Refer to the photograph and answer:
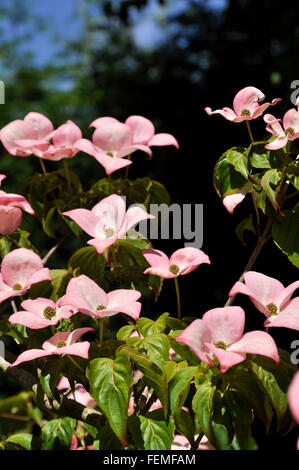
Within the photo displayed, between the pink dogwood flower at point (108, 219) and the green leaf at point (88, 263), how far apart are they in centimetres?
3

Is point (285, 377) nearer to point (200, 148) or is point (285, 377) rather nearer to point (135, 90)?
point (200, 148)

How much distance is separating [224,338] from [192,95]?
10.2ft

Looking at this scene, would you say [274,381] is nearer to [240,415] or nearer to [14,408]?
[240,415]

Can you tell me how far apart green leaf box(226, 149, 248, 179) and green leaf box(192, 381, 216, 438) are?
0.86 ft

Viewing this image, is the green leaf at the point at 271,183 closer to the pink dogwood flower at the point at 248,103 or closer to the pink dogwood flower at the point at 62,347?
the pink dogwood flower at the point at 248,103

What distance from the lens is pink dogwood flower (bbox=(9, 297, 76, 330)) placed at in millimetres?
605

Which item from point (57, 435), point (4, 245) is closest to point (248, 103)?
point (4, 245)

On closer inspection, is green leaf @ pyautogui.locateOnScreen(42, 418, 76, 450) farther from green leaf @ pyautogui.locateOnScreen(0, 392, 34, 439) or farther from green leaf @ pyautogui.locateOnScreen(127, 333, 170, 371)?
green leaf @ pyautogui.locateOnScreen(0, 392, 34, 439)

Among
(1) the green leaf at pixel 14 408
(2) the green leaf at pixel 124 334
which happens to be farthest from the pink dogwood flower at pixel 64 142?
(1) the green leaf at pixel 14 408

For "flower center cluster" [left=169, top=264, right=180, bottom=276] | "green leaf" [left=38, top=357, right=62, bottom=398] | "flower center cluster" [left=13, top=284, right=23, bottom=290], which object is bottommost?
"green leaf" [left=38, top=357, right=62, bottom=398]

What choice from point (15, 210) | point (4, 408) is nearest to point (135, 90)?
point (4, 408)

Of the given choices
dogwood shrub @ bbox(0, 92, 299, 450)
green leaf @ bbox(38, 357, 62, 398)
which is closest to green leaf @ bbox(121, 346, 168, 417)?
dogwood shrub @ bbox(0, 92, 299, 450)

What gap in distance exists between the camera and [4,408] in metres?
1.44

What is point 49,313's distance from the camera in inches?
24.9
